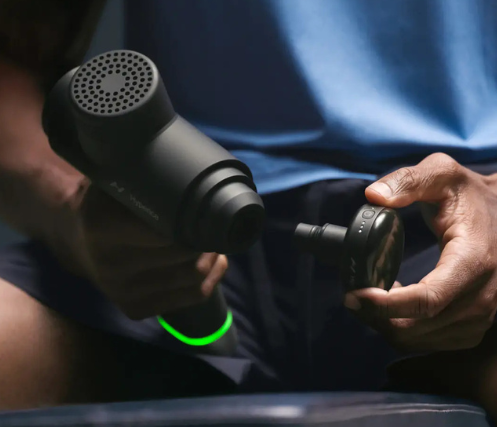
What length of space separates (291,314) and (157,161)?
288 mm

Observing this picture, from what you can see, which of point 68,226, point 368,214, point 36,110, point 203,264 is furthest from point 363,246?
point 36,110

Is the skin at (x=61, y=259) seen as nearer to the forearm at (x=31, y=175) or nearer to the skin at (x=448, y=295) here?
the forearm at (x=31, y=175)

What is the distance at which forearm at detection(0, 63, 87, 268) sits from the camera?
654mm

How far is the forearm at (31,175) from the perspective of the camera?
0.65 m

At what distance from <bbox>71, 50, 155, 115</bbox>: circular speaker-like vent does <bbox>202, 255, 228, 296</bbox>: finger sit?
18 centimetres

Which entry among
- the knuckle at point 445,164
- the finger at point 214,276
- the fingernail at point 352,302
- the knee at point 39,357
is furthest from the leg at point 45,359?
the knuckle at point 445,164

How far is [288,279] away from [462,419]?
28cm

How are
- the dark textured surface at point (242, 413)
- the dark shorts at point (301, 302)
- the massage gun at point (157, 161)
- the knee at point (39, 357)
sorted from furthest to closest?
the dark shorts at point (301, 302) → the knee at point (39, 357) → the massage gun at point (157, 161) → the dark textured surface at point (242, 413)

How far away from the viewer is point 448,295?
56 cm

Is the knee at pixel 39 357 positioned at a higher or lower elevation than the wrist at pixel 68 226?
lower

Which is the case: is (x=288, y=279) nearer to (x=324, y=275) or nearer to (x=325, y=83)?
(x=324, y=275)

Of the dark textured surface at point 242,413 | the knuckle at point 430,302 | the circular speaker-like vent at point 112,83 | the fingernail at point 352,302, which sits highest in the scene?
the circular speaker-like vent at point 112,83

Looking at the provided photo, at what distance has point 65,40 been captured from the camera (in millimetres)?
804

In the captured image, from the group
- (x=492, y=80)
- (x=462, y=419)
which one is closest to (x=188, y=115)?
(x=492, y=80)
